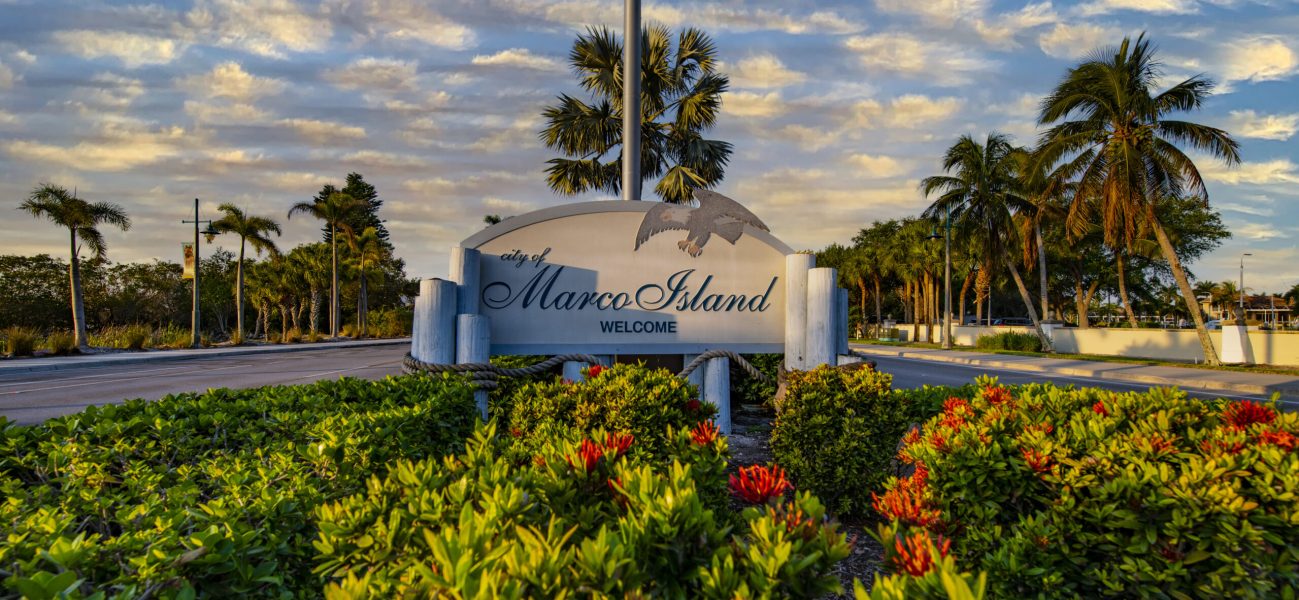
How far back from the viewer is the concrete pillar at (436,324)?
16.0 feet

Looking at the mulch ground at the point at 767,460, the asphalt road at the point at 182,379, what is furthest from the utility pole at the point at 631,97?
the asphalt road at the point at 182,379

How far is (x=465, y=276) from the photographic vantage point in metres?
5.19

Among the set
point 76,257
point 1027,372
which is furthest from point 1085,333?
point 76,257

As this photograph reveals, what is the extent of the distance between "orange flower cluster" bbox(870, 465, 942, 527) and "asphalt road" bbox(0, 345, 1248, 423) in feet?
31.1

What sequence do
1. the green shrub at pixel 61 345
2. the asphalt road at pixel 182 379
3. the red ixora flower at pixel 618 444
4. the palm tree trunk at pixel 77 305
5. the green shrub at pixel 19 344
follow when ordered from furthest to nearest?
the palm tree trunk at pixel 77 305
the green shrub at pixel 61 345
the green shrub at pixel 19 344
the asphalt road at pixel 182 379
the red ixora flower at pixel 618 444

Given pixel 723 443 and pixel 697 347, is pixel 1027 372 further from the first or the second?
pixel 723 443

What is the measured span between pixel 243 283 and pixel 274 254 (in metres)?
8.20

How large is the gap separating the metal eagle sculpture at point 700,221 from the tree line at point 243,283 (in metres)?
30.4

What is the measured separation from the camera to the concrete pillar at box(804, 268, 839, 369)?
5.51 meters

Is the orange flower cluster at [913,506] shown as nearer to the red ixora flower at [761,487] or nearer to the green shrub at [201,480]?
the red ixora flower at [761,487]

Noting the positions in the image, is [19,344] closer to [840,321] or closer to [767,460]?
[767,460]

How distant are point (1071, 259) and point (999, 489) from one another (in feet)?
158

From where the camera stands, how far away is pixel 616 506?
1.64m

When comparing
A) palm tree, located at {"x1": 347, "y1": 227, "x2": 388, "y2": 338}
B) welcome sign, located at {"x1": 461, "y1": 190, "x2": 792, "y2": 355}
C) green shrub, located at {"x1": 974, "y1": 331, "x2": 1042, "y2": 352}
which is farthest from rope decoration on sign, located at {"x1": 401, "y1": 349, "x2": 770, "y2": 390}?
palm tree, located at {"x1": 347, "y1": 227, "x2": 388, "y2": 338}
